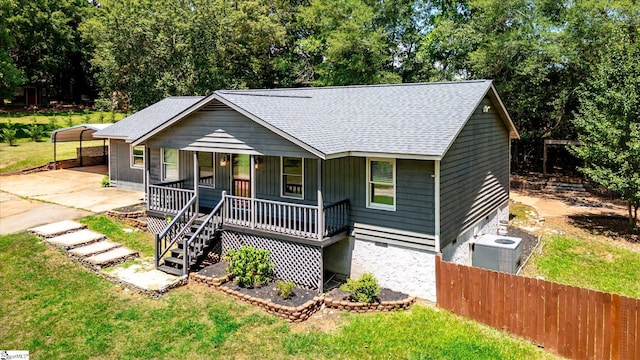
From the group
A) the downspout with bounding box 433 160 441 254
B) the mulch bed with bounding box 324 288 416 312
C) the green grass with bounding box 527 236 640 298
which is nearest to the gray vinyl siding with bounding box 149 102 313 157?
the downspout with bounding box 433 160 441 254

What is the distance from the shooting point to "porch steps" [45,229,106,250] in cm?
1316

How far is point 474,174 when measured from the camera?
13.6 m

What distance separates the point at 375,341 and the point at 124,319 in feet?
18.0

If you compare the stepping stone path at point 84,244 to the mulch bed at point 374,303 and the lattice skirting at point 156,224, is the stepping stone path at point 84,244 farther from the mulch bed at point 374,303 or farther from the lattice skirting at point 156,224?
the mulch bed at point 374,303

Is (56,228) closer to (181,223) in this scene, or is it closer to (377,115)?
(181,223)

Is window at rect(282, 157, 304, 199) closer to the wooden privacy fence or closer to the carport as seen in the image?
the wooden privacy fence

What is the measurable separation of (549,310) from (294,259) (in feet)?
19.7

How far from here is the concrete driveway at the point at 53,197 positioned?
1572cm

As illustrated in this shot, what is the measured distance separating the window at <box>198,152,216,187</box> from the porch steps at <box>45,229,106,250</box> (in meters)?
3.71

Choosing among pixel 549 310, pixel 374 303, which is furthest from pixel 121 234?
pixel 549 310

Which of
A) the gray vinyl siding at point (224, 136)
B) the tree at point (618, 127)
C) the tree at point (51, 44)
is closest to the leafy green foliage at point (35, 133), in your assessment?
the tree at point (51, 44)

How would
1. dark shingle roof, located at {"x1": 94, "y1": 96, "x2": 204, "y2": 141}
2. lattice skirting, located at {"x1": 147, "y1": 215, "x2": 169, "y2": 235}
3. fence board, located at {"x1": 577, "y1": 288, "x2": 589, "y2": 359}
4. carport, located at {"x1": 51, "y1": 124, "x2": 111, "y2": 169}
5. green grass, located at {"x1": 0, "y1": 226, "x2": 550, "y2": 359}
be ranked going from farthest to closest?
carport, located at {"x1": 51, "y1": 124, "x2": 111, "y2": 169} → dark shingle roof, located at {"x1": 94, "y1": 96, "x2": 204, "y2": 141} → lattice skirting, located at {"x1": 147, "y1": 215, "x2": 169, "y2": 235} → green grass, located at {"x1": 0, "y1": 226, "x2": 550, "y2": 359} → fence board, located at {"x1": 577, "y1": 288, "x2": 589, "y2": 359}

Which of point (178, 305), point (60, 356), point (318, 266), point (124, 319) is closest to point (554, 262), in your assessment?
point (318, 266)

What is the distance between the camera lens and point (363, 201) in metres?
11.8
